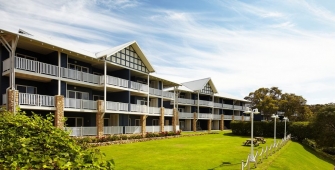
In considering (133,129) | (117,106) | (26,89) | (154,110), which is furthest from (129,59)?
(26,89)

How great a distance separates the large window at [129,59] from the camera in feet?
94.4

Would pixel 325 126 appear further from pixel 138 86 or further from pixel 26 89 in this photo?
pixel 26 89

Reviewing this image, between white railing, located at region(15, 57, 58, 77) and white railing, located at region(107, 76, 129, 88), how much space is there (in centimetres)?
619

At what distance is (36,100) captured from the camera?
20.5m

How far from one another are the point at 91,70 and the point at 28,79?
7.24 meters

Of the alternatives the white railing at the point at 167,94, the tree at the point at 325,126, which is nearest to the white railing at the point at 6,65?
the white railing at the point at 167,94

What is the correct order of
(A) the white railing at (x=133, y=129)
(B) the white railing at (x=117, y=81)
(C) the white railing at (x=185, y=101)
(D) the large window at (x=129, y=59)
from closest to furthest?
(B) the white railing at (x=117, y=81) < (D) the large window at (x=129, y=59) < (A) the white railing at (x=133, y=129) < (C) the white railing at (x=185, y=101)

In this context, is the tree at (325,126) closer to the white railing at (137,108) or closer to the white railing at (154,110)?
the white railing at (154,110)

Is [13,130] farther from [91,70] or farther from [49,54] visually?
[91,70]

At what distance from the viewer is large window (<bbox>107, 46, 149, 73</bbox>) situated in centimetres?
2878

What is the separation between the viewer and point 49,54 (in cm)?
2380

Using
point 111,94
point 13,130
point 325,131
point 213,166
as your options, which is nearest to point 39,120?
point 13,130

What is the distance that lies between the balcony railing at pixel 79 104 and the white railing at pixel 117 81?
125 inches

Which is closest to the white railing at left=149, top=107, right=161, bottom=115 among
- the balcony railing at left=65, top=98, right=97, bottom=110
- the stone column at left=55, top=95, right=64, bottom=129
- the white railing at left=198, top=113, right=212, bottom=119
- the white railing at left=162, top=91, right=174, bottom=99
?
the white railing at left=162, top=91, right=174, bottom=99
